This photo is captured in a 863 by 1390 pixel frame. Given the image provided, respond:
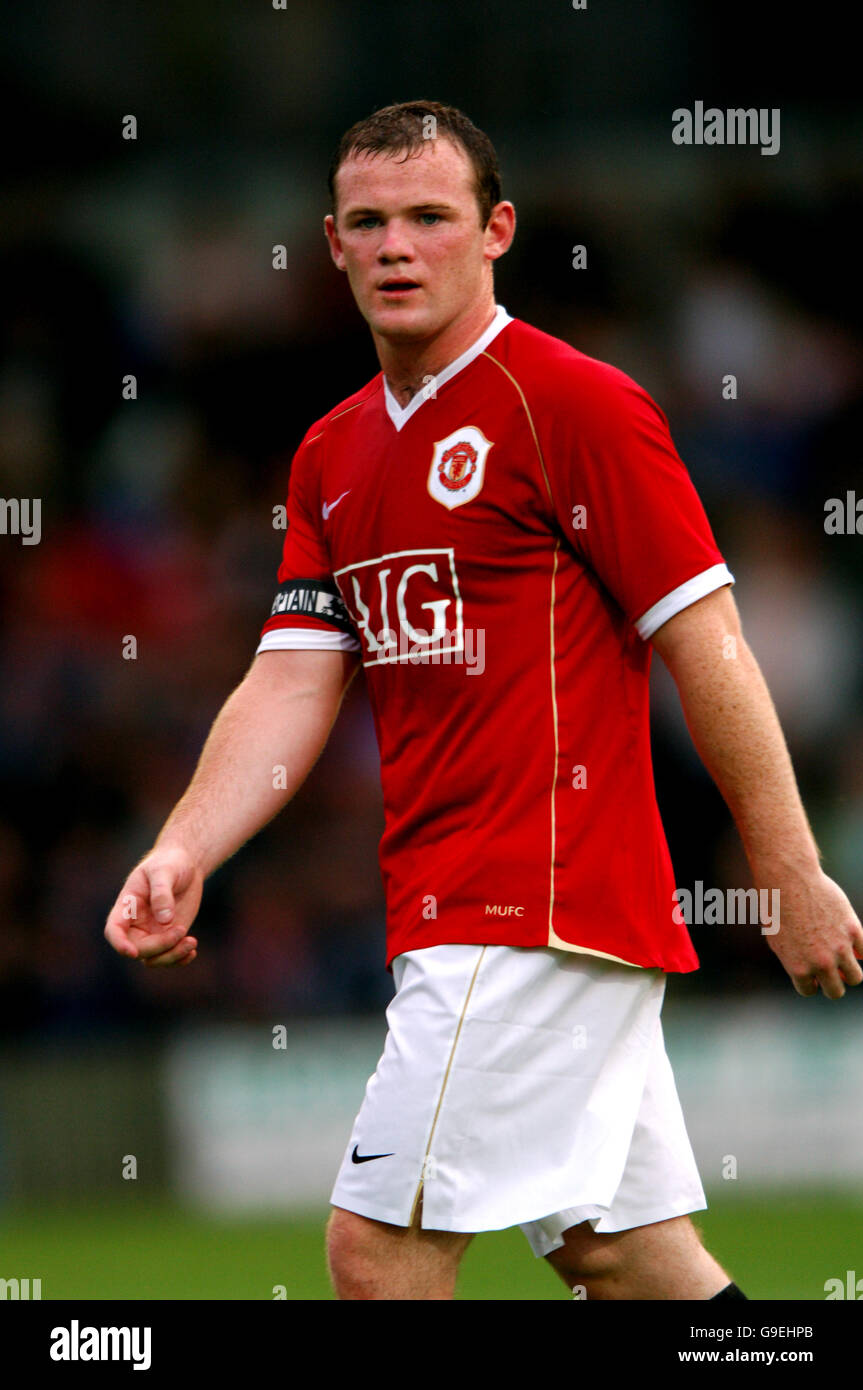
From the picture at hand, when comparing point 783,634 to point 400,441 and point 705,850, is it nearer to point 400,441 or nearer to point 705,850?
point 705,850

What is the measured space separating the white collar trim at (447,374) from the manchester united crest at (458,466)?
138 millimetres

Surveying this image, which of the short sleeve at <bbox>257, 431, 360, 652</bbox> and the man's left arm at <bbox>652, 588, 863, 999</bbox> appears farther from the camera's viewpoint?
the short sleeve at <bbox>257, 431, 360, 652</bbox>

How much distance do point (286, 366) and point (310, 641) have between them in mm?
8269

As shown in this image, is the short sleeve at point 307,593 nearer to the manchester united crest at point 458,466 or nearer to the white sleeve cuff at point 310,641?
the white sleeve cuff at point 310,641

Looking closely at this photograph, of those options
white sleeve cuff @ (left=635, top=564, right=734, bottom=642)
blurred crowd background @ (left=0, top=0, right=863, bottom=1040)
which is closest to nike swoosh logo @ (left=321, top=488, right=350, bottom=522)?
white sleeve cuff @ (left=635, top=564, right=734, bottom=642)

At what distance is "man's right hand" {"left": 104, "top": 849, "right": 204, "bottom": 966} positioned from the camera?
11.9 ft

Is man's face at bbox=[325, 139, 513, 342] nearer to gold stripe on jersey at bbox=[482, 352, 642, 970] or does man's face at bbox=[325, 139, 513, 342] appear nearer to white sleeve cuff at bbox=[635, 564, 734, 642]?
gold stripe on jersey at bbox=[482, 352, 642, 970]

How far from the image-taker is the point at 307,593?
13.4ft

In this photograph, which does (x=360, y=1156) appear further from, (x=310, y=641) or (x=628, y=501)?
(x=628, y=501)

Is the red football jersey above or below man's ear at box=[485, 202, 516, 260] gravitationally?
below

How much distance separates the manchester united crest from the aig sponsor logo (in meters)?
0.11

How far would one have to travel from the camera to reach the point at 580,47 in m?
12.4

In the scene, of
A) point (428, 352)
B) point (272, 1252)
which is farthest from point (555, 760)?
point (272, 1252)

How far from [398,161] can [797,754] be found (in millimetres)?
7328
